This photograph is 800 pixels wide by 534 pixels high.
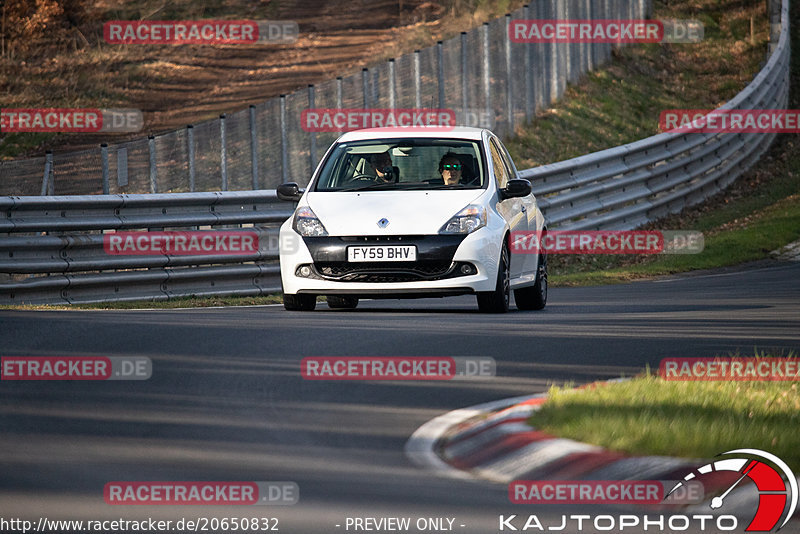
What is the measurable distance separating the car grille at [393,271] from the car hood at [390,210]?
0.28 metres

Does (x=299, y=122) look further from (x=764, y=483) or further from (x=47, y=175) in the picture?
(x=764, y=483)

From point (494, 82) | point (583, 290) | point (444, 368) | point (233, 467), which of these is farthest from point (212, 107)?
point (233, 467)

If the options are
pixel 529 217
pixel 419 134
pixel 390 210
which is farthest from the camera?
pixel 529 217

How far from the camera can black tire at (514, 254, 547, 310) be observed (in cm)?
1455

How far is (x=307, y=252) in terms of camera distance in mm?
12797

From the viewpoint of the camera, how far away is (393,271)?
497 inches

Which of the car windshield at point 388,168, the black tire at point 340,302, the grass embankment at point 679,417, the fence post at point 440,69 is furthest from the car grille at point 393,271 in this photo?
the fence post at point 440,69

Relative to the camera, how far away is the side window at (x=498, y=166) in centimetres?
1396

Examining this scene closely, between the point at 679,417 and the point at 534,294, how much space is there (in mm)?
7708

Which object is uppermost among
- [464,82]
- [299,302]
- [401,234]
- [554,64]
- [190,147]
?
[554,64]

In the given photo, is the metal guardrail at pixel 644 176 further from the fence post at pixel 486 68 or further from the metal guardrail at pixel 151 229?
the fence post at pixel 486 68

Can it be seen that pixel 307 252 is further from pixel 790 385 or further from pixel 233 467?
pixel 233 467

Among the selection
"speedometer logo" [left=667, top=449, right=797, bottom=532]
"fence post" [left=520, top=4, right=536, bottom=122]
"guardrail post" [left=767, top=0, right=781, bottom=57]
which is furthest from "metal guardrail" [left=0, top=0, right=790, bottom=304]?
"guardrail post" [left=767, top=0, right=781, bottom=57]

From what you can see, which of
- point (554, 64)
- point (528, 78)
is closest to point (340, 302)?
point (528, 78)
